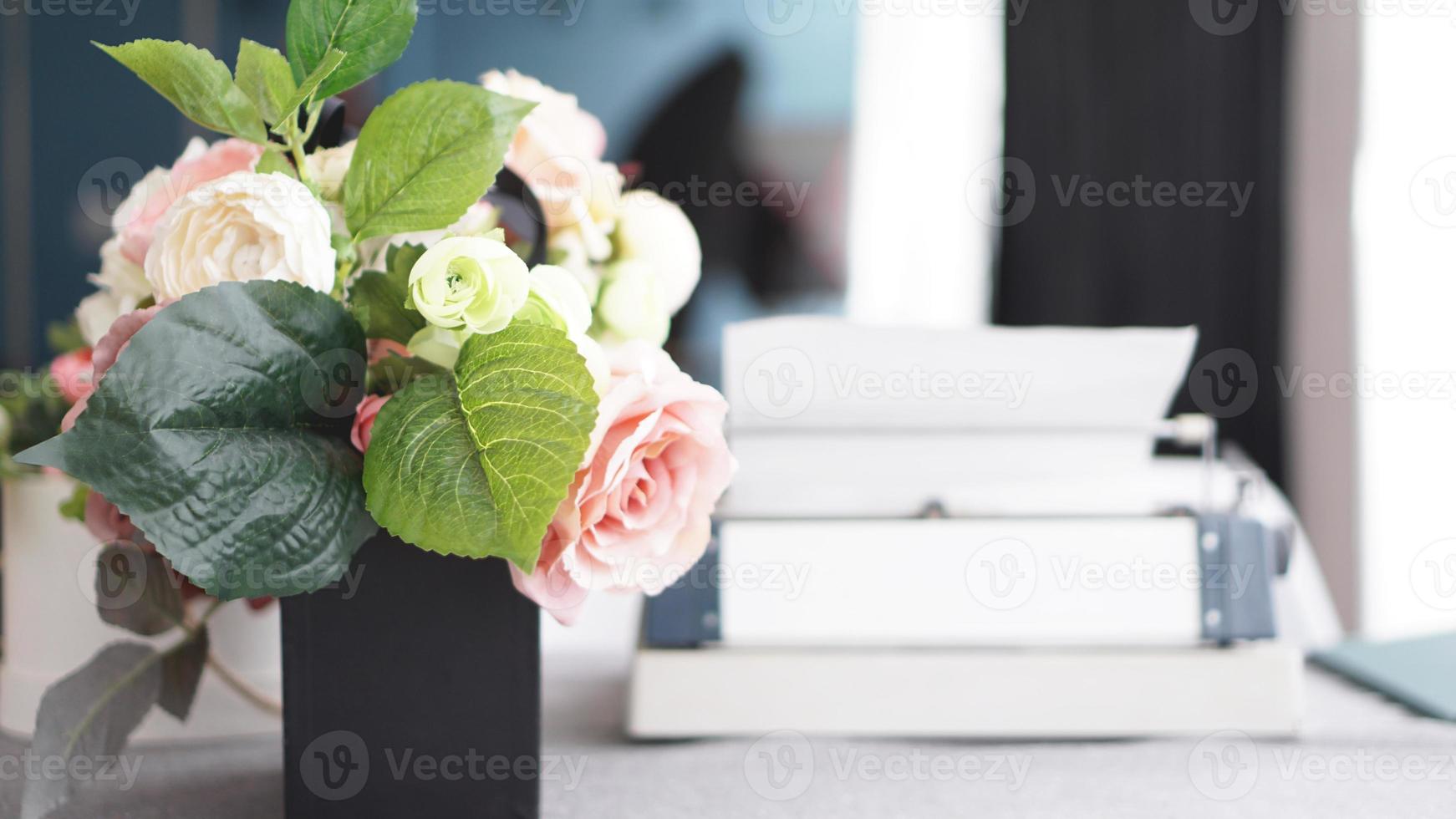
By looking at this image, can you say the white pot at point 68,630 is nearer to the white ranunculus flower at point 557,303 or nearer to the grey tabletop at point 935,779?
the grey tabletop at point 935,779

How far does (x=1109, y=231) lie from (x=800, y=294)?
81 cm

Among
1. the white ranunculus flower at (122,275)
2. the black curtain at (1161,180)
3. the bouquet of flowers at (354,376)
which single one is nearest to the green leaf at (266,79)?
the bouquet of flowers at (354,376)

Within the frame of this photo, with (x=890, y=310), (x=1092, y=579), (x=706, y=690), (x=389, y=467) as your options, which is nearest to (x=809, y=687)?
(x=706, y=690)

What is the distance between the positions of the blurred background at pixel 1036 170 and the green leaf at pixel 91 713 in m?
1.46

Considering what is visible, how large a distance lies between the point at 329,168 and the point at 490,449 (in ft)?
0.56

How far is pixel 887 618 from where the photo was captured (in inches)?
23.5

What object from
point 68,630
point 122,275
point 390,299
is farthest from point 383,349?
point 68,630

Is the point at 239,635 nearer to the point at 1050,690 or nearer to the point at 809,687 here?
the point at 809,687

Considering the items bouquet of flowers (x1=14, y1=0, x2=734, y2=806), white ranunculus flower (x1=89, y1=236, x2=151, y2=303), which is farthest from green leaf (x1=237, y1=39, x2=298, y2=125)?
white ranunculus flower (x1=89, y1=236, x2=151, y2=303)

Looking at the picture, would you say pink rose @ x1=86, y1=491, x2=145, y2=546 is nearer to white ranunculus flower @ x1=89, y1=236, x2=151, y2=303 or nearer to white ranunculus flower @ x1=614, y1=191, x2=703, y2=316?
white ranunculus flower @ x1=89, y1=236, x2=151, y2=303

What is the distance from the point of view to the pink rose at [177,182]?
1.49ft

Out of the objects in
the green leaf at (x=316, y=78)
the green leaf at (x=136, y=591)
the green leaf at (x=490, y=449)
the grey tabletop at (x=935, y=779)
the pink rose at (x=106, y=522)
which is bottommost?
the grey tabletop at (x=935, y=779)

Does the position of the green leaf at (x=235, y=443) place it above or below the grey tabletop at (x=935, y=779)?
above

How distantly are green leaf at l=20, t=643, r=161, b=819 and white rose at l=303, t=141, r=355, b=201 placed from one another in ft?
0.79
